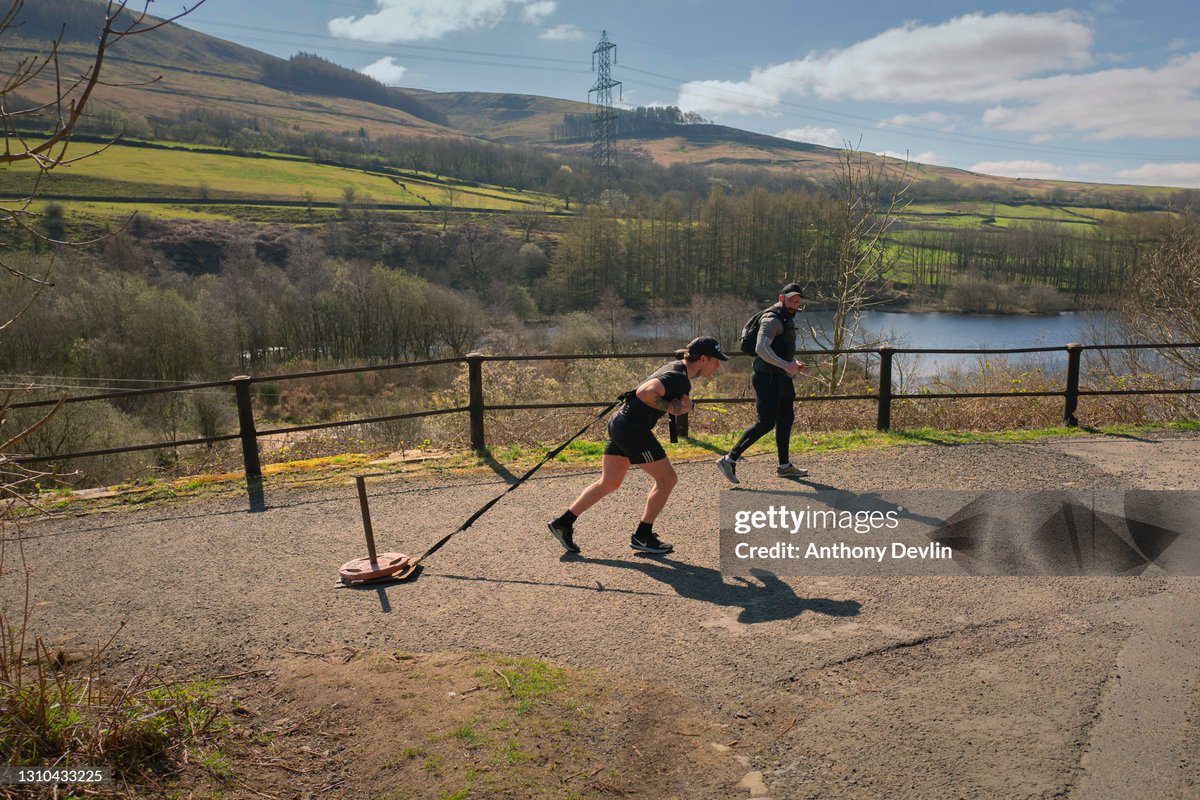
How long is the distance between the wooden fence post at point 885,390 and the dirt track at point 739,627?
265 centimetres

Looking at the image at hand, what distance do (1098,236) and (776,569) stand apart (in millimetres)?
88659

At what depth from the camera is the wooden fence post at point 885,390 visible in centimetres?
1083

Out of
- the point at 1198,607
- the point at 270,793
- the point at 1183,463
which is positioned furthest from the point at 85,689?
the point at 1183,463

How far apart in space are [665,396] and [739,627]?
1.87 metres

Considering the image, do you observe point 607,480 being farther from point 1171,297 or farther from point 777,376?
point 1171,297

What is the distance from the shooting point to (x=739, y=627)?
210 inches

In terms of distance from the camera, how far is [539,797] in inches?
144

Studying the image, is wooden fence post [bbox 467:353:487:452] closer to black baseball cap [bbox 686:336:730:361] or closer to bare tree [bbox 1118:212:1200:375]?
black baseball cap [bbox 686:336:730:361]

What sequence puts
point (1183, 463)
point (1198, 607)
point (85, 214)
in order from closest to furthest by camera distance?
point (1198, 607), point (1183, 463), point (85, 214)

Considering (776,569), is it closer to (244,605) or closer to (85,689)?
(244,605)

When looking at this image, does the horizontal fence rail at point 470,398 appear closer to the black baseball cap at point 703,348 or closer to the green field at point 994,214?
the black baseball cap at point 703,348

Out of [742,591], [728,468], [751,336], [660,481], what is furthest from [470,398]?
[742,591]

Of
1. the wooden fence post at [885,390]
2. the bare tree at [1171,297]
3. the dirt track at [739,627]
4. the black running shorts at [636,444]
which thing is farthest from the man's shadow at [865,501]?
the bare tree at [1171,297]

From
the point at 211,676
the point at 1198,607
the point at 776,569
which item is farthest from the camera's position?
the point at 776,569
